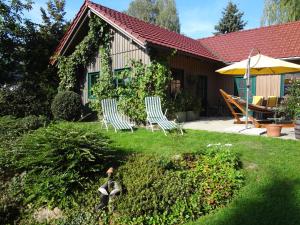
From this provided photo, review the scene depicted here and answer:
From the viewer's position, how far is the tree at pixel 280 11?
62.8ft

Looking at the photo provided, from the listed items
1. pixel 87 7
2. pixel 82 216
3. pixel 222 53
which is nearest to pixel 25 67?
pixel 87 7

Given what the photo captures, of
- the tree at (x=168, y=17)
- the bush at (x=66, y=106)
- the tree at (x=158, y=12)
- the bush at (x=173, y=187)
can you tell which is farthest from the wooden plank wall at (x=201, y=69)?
the tree at (x=158, y=12)

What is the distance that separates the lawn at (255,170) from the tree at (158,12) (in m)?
31.0

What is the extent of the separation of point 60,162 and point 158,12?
1430 inches

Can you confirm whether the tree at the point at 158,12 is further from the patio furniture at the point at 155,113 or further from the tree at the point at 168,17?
the patio furniture at the point at 155,113

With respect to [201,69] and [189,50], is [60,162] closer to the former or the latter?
[189,50]

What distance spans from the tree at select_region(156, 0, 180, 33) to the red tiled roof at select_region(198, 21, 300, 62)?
2024 centimetres

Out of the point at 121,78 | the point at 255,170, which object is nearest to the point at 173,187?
the point at 255,170

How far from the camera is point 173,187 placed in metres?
4.32

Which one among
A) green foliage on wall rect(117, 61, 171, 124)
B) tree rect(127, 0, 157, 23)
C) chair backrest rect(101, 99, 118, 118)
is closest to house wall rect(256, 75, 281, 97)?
green foliage on wall rect(117, 61, 171, 124)

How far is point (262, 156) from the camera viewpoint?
5.82 metres

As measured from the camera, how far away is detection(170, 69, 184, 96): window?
12188mm

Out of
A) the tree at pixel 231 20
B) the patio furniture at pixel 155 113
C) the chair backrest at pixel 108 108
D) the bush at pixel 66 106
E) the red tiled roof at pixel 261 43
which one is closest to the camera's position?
the patio furniture at pixel 155 113

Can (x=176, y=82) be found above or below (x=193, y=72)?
below
